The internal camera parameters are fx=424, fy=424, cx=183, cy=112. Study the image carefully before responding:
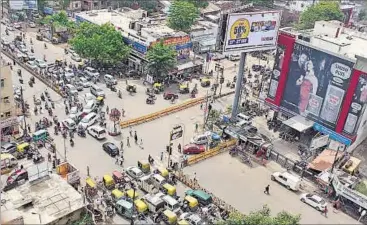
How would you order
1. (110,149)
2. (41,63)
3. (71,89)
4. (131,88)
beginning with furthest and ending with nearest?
(41,63)
(131,88)
(71,89)
(110,149)

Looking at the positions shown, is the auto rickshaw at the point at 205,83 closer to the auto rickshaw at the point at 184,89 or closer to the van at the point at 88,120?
the auto rickshaw at the point at 184,89

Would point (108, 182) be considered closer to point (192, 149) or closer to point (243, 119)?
point (192, 149)

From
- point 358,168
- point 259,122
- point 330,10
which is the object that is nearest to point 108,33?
point 259,122

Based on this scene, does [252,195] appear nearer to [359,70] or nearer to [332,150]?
[332,150]

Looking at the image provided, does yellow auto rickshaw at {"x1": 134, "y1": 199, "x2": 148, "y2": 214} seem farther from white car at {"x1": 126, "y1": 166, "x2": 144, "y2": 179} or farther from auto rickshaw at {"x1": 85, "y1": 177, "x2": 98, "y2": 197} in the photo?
white car at {"x1": 126, "y1": 166, "x2": 144, "y2": 179}

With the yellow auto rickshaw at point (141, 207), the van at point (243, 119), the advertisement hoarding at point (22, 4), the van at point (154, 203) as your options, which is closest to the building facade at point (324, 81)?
the van at point (243, 119)

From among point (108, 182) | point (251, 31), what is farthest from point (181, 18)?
point (108, 182)
